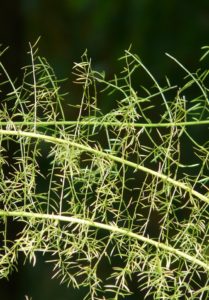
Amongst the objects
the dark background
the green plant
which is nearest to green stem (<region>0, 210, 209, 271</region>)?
the green plant

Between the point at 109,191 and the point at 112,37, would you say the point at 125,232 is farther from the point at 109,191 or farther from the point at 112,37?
the point at 112,37

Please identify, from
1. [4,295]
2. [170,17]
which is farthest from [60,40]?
[4,295]

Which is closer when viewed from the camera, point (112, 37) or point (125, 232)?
point (125, 232)

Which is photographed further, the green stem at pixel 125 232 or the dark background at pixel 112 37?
the dark background at pixel 112 37

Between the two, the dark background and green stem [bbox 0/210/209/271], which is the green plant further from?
the dark background

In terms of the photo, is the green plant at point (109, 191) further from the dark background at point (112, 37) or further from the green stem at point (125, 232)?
the dark background at point (112, 37)

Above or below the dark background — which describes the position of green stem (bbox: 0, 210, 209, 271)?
above

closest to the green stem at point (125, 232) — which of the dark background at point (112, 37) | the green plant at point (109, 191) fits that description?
the green plant at point (109, 191)

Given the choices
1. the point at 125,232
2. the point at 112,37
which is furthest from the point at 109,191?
the point at 112,37
